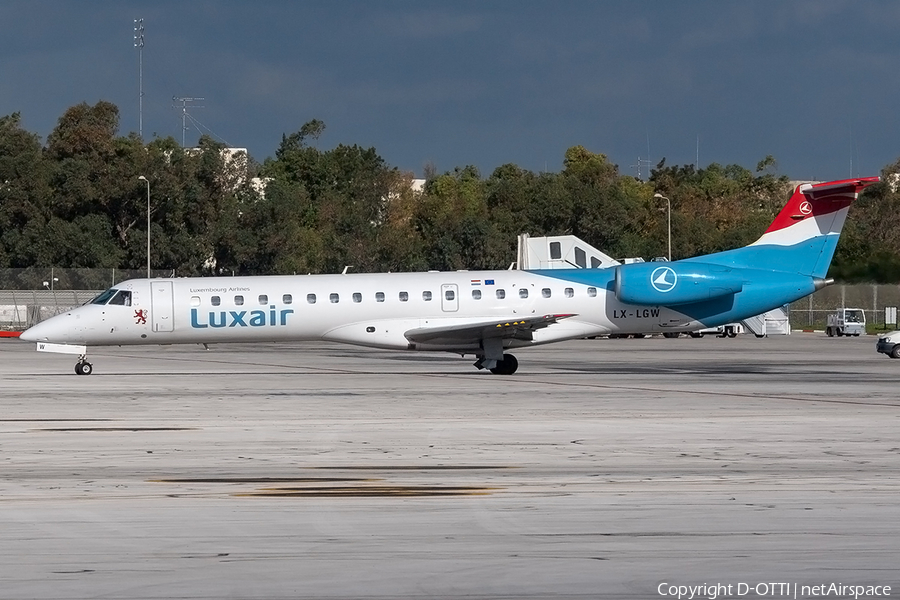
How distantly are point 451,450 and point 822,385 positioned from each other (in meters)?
14.3

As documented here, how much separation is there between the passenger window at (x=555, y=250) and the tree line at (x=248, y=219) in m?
29.8

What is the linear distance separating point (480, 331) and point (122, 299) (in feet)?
29.5

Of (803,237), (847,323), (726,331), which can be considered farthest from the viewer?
(847,323)


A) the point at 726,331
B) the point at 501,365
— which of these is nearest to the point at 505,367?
the point at 501,365

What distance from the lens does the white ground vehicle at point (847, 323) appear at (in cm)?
6619

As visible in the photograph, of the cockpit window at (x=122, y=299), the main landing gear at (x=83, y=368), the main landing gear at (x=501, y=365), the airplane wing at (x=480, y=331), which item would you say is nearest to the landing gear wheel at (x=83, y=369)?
the main landing gear at (x=83, y=368)

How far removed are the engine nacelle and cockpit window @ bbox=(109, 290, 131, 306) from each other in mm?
12221

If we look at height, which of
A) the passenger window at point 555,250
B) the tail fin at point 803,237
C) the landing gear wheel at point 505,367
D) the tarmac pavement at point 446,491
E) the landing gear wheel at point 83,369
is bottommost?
the tarmac pavement at point 446,491

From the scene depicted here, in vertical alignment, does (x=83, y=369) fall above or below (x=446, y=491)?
above

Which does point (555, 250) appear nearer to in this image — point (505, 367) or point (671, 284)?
point (671, 284)

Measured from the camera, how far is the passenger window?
2271 inches

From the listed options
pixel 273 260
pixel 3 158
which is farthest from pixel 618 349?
pixel 3 158

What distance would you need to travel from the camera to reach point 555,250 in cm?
5781

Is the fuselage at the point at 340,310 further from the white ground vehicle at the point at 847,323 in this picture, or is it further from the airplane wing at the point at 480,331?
the white ground vehicle at the point at 847,323
